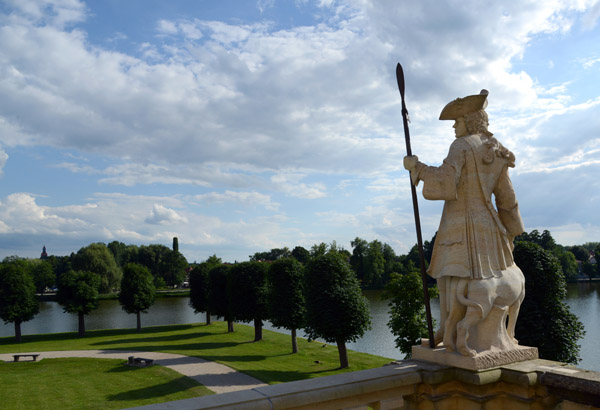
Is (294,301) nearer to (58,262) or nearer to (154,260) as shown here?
(154,260)

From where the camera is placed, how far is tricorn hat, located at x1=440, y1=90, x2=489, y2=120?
501 cm

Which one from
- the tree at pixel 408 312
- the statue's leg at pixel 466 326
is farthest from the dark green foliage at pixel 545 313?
the statue's leg at pixel 466 326

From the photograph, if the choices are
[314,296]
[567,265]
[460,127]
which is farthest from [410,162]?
[567,265]

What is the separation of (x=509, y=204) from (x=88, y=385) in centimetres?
1920

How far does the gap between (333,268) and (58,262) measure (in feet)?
326

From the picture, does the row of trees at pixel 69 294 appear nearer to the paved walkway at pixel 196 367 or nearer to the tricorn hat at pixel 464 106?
the paved walkway at pixel 196 367

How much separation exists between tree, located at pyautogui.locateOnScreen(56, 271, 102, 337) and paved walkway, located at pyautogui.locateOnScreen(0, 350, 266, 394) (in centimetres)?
736

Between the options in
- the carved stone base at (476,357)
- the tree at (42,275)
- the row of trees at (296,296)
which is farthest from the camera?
the tree at (42,275)

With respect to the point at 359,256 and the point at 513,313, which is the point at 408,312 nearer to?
the point at 513,313

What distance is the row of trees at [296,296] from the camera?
21188mm

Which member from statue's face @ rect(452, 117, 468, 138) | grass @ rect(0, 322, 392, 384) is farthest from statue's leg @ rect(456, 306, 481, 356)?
grass @ rect(0, 322, 392, 384)

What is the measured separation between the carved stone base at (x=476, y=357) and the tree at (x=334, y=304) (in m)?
16.5

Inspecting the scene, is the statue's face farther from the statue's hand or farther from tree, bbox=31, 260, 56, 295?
tree, bbox=31, 260, 56, 295

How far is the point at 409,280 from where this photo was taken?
1869 cm
